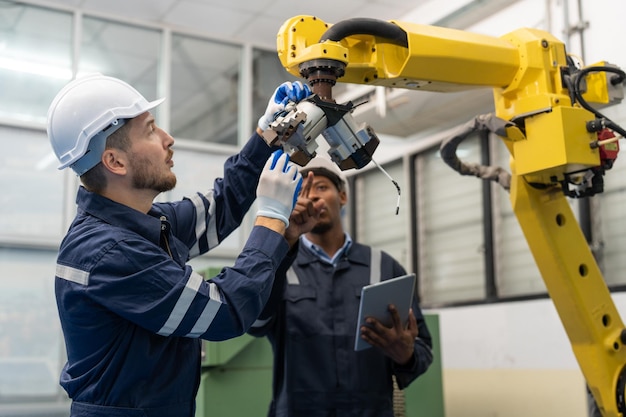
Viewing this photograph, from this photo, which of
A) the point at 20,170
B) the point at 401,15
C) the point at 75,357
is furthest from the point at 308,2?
the point at 75,357

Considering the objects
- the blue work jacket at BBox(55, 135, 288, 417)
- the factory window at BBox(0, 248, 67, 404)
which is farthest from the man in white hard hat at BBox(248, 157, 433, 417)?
the factory window at BBox(0, 248, 67, 404)

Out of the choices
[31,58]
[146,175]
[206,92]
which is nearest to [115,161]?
[146,175]

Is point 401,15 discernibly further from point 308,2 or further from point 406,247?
point 406,247

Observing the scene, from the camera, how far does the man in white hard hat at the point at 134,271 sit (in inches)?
55.8

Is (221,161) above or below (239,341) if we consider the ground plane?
above

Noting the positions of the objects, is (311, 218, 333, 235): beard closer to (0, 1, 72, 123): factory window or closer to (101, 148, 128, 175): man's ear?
(101, 148, 128, 175): man's ear

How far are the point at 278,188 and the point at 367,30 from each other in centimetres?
44

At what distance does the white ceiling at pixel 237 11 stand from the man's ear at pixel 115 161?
11.3 feet

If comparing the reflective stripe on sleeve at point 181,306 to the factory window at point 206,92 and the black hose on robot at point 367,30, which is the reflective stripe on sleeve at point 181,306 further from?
the factory window at point 206,92

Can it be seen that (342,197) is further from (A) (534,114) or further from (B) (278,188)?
(B) (278,188)

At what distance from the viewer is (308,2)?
4805 mm

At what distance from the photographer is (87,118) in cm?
158

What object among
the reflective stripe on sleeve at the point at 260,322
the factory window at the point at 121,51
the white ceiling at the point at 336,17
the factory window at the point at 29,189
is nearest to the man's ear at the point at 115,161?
the reflective stripe on sleeve at the point at 260,322

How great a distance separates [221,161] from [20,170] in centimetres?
159
